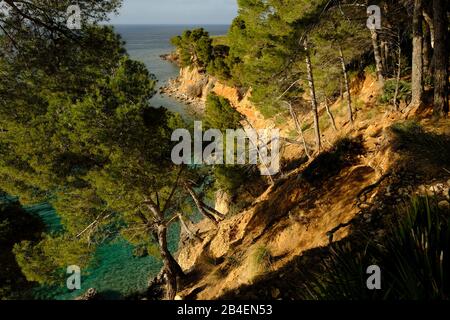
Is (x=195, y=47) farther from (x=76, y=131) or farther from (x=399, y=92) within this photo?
(x=76, y=131)

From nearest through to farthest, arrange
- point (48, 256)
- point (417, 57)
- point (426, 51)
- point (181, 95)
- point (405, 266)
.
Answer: point (405, 266), point (417, 57), point (48, 256), point (426, 51), point (181, 95)

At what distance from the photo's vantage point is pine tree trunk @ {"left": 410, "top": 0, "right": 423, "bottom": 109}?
946cm

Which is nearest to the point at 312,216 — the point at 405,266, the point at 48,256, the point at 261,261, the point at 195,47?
the point at 261,261

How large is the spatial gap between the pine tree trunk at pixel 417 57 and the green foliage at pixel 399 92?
41.1 inches

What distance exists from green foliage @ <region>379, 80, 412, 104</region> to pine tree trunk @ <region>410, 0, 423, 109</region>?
3.43ft

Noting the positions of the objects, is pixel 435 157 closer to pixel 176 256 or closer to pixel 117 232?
pixel 117 232

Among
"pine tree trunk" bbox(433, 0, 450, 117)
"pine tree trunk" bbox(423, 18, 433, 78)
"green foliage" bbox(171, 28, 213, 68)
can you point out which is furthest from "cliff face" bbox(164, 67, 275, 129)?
"pine tree trunk" bbox(433, 0, 450, 117)

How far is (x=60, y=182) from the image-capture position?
11156 mm

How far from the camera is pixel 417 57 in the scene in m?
9.84

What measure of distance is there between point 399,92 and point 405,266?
10.8 metres

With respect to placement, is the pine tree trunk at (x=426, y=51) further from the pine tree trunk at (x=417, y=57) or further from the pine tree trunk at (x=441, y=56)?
the pine tree trunk at (x=441, y=56)

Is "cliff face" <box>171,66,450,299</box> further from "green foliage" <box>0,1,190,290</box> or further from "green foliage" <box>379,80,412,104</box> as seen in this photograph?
"green foliage" <box>0,1,190,290</box>

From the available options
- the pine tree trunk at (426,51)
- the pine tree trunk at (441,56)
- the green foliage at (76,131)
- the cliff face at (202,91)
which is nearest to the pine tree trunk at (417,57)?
the pine tree trunk at (441,56)

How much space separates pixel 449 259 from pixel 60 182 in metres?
11.2
